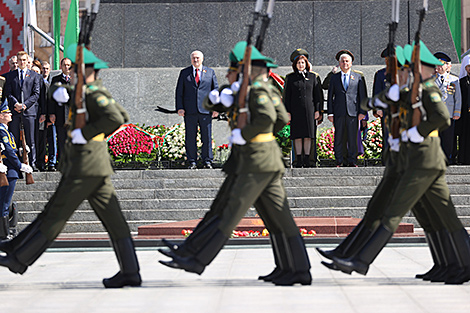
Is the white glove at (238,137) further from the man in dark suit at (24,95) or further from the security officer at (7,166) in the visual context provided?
the man in dark suit at (24,95)

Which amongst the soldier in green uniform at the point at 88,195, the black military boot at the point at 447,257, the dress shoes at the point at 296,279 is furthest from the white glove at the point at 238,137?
the black military boot at the point at 447,257

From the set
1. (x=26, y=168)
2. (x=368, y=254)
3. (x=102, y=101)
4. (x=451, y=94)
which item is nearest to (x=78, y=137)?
(x=102, y=101)

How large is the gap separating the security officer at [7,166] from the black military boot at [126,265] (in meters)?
5.05

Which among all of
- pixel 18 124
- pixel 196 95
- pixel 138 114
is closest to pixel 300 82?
pixel 196 95

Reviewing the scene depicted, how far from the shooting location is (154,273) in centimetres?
935

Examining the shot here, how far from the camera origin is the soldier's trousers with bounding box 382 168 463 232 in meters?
7.89

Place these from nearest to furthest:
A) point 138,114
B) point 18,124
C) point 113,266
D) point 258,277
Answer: point 258,277 < point 113,266 < point 18,124 < point 138,114

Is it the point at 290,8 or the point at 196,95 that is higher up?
the point at 290,8

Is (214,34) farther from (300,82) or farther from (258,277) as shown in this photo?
(258,277)

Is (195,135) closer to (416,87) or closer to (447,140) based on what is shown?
(447,140)

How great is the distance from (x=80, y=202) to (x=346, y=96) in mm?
8903

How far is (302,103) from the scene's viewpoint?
16.3m

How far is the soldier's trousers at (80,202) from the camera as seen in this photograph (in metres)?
7.83

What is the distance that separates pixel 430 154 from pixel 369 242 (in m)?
0.93
